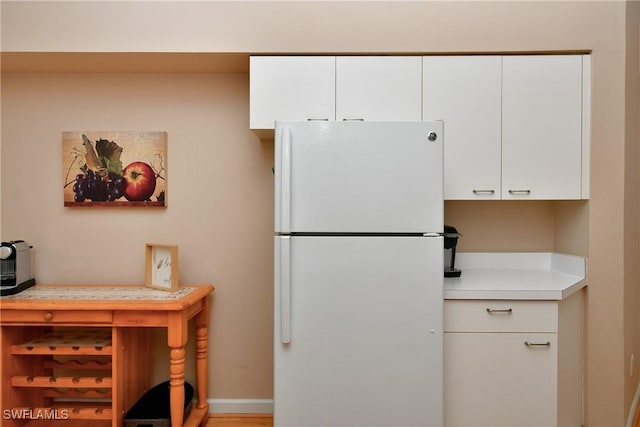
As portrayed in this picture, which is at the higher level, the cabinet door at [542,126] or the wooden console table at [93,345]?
the cabinet door at [542,126]

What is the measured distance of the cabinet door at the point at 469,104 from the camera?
2.30m

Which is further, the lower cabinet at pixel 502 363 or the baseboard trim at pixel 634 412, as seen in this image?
the baseboard trim at pixel 634 412

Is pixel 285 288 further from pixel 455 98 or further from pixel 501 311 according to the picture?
pixel 455 98

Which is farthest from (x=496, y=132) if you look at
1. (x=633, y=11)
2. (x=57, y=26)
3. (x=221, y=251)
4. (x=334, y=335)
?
(x=57, y=26)

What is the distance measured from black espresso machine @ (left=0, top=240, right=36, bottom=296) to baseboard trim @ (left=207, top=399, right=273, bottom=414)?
131 cm

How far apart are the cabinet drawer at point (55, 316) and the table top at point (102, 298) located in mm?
34

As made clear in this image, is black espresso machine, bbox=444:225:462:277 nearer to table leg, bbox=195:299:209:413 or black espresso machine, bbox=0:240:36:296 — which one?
table leg, bbox=195:299:209:413

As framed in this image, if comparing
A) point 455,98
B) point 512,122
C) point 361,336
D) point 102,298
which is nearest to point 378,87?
point 455,98

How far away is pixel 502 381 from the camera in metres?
2.05

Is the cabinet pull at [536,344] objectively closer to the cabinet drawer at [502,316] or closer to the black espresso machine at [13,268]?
the cabinet drawer at [502,316]

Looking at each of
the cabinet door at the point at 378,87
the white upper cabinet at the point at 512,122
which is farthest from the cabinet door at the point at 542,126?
the cabinet door at the point at 378,87

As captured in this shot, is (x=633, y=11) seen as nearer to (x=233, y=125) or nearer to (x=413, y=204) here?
(x=413, y=204)

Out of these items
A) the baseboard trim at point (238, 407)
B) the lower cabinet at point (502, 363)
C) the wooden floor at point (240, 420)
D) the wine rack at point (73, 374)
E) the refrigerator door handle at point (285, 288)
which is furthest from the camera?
the baseboard trim at point (238, 407)

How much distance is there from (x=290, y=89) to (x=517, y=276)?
166 cm
